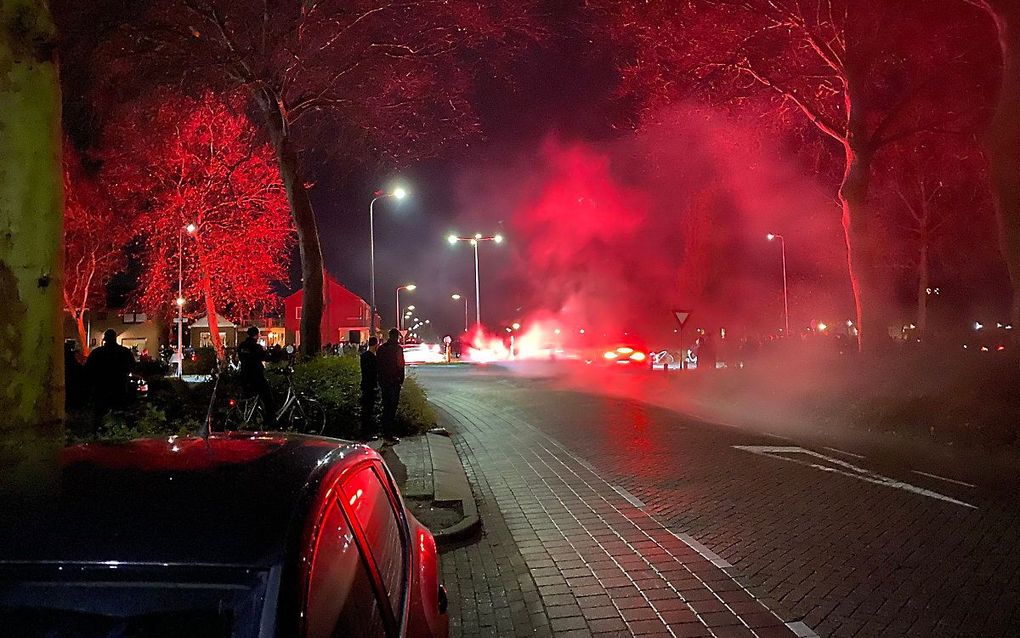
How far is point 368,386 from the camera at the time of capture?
509 inches

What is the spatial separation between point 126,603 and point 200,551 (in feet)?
0.55

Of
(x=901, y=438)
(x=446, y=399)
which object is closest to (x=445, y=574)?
(x=901, y=438)

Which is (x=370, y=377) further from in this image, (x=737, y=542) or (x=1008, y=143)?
(x=1008, y=143)

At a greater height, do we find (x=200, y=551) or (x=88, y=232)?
(x=88, y=232)

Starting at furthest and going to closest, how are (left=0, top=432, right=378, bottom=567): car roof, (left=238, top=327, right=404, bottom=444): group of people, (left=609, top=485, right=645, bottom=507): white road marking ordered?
(left=238, top=327, right=404, bottom=444): group of people < (left=609, top=485, right=645, bottom=507): white road marking < (left=0, top=432, right=378, bottom=567): car roof

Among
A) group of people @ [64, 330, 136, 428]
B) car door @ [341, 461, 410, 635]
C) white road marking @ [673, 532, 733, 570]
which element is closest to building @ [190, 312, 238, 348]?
group of people @ [64, 330, 136, 428]

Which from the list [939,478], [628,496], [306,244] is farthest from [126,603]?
[306,244]

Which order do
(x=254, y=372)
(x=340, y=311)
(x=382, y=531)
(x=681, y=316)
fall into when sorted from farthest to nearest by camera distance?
(x=340, y=311) < (x=681, y=316) < (x=254, y=372) < (x=382, y=531)

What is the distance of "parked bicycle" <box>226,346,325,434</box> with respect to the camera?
40.2 feet

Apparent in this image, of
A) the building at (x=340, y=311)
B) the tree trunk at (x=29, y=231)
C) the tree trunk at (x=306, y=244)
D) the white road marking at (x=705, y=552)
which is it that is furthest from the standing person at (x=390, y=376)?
the building at (x=340, y=311)

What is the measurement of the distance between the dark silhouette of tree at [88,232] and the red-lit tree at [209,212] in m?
1.31

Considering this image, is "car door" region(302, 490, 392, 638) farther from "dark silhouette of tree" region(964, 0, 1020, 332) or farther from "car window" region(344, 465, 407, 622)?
"dark silhouette of tree" region(964, 0, 1020, 332)

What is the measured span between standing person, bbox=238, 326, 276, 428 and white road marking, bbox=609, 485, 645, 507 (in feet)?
19.1

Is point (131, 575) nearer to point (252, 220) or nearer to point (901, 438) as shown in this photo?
point (901, 438)
